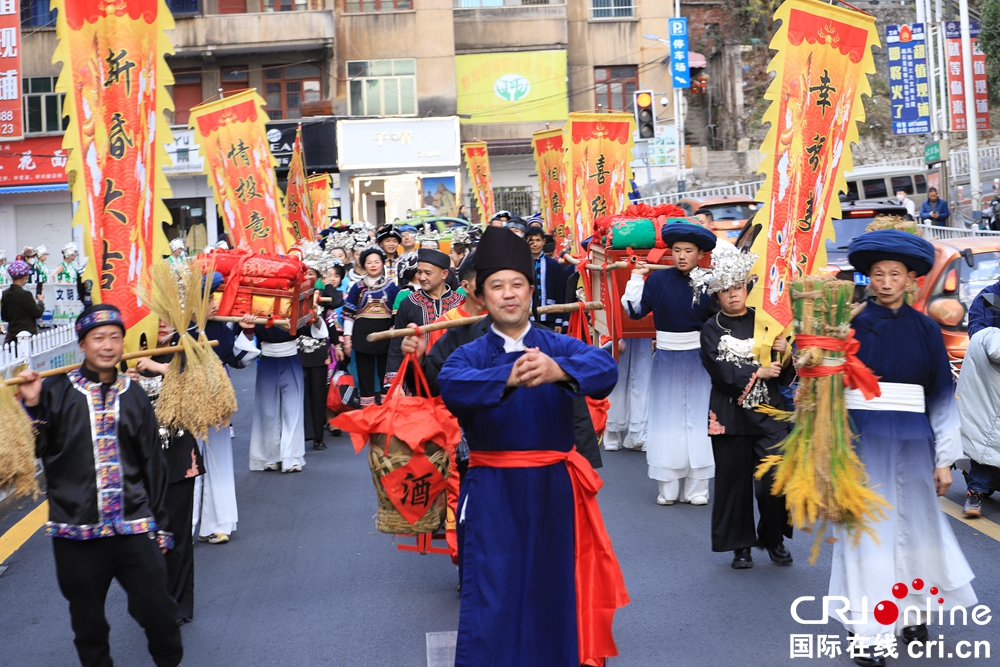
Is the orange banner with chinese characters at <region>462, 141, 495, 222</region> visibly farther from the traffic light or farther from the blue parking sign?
the blue parking sign

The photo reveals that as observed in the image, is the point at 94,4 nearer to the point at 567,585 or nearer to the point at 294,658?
the point at 294,658

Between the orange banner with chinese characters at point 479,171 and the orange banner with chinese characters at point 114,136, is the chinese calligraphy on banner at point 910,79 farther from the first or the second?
the orange banner with chinese characters at point 114,136

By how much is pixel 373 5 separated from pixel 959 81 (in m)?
20.5

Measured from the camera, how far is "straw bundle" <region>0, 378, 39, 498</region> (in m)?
4.40

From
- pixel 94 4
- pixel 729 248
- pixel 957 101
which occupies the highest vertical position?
pixel 957 101

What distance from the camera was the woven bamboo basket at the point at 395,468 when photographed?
5.29 m

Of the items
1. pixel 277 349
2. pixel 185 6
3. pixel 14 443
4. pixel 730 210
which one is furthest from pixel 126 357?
pixel 185 6

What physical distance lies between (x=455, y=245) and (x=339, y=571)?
6.46 m

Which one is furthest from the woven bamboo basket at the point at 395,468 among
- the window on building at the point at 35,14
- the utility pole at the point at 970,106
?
the window on building at the point at 35,14

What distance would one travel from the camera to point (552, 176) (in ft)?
54.2

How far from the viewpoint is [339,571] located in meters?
7.07

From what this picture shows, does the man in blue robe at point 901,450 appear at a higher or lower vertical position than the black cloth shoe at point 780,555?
higher

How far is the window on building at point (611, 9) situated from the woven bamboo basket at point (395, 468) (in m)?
35.5

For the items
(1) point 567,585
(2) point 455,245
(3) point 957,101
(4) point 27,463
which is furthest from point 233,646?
(3) point 957,101
